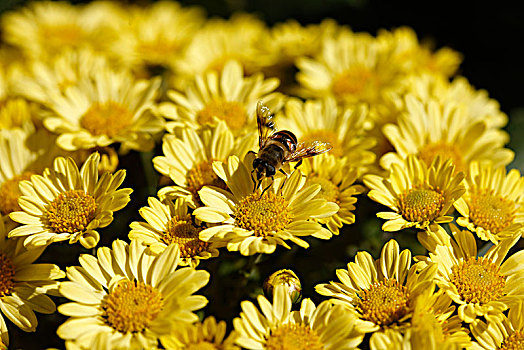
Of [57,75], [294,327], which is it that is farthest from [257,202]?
[57,75]

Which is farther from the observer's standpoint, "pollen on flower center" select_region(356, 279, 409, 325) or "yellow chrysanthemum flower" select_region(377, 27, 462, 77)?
"yellow chrysanthemum flower" select_region(377, 27, 462, 77)

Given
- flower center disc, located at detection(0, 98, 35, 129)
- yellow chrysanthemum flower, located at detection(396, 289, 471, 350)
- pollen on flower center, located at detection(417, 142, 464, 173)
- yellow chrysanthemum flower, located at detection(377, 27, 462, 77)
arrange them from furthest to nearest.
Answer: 1. yellow chrysanthemum flower, located at detection(377, 27, 462, 77)
2. flower center disc, located at detection(0, 98, 35, 129)
3. pollen on flower center, located at detection(417, 142, 464, 173)
4. yellow chrysanthemum flower, located at detection(396, 289, 471, 350)

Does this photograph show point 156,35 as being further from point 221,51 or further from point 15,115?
point 15,115

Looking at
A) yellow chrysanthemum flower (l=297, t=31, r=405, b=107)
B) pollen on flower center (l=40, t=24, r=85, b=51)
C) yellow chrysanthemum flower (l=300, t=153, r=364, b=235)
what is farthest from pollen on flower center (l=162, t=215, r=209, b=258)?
pollen on flower center (l=40, t=24, r=85, b=51)

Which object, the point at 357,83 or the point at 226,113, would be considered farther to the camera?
the point at 357,83

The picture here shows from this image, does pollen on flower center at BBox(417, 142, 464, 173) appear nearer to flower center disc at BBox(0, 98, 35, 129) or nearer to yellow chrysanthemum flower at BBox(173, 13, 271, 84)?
A: yellow chrysanthemum flower at BBox(173, 13, 271, 84)

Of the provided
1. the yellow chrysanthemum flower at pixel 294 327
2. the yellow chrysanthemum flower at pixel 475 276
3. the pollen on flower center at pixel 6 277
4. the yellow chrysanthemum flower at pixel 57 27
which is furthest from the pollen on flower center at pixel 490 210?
the yellow chrysanthemum flower at pixel 57 27

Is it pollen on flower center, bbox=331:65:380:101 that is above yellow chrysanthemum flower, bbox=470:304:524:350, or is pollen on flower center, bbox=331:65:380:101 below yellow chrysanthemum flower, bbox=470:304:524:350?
above
